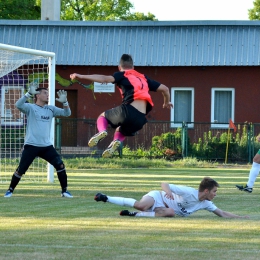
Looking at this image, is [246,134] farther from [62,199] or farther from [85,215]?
[85,215]

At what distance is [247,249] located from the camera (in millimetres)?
8953

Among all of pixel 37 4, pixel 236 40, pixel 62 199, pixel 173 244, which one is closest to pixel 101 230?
pixel 173 244

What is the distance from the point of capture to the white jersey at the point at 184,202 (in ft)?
39.1

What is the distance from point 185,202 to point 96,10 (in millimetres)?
53343

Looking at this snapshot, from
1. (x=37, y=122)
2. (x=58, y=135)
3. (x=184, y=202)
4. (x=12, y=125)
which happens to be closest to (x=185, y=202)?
(x=184, y=202)

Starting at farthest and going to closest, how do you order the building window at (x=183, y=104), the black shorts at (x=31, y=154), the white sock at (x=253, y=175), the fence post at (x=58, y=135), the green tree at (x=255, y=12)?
the green tree at (x=255, y=12) < the building window at (x=183, y=104) < the fence post at (x=58, y=135) < the white sock at (x=253, y=175) < the black shorts at (x=31, y=154)

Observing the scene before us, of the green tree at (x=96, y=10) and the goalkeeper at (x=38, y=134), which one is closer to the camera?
the goalkeeper at (x=38, y=134)

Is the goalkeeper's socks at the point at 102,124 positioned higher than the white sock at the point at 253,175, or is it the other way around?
the goalkeeper's socks at the point at 102,124

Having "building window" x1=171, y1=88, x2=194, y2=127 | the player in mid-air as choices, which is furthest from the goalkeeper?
"building window" x1=171, y1=88, x2=194, y2=127

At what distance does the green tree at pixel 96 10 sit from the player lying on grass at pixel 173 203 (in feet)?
169

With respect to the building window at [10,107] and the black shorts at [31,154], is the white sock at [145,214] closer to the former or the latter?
the black shorts at [31,154]

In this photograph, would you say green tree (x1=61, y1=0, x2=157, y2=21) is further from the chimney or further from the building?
the building

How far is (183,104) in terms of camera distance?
36469mm

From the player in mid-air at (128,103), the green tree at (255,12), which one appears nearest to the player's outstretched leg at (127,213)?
the player in mid-air at (128,103)
